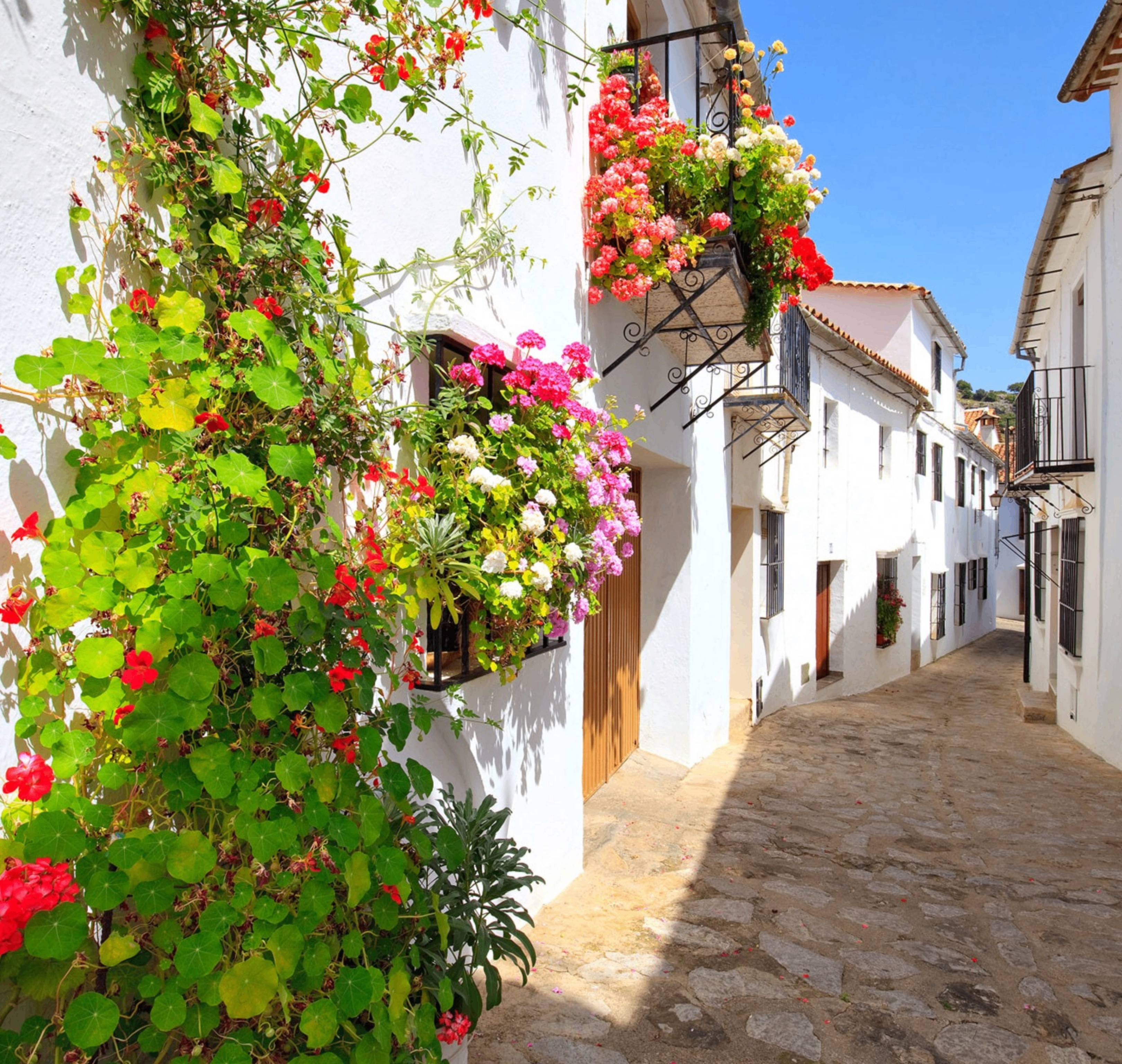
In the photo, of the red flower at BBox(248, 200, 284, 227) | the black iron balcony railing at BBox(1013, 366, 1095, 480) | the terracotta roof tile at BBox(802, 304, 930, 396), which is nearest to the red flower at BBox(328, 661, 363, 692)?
the red flower at BBox(248, 200, 284, 227)

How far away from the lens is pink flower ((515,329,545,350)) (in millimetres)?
3367

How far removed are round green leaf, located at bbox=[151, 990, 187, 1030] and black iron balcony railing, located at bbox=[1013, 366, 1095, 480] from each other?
10.7 m

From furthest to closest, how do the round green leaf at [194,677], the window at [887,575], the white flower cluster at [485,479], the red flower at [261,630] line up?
the window at [887,575] < the white flower cluster at [485,479] < the red flower at [261,630] < the round green leaf at [194,677]

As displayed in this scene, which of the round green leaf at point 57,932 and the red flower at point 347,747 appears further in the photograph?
the red flower at point 347,747

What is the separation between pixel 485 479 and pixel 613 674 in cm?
391

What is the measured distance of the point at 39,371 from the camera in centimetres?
150

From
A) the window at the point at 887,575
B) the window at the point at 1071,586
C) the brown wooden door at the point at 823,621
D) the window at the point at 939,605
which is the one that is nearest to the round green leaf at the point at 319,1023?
the window at the point at 1071,586

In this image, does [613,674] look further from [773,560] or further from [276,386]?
[276,386]

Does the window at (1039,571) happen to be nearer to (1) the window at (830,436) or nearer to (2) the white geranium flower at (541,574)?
(1) the window at (830,436)

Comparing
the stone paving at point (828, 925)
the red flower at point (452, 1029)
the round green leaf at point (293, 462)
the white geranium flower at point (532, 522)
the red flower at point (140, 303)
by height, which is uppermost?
the red flower at point (140, 303)

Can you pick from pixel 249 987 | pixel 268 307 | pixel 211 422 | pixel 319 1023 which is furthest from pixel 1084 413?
pixel 249 987

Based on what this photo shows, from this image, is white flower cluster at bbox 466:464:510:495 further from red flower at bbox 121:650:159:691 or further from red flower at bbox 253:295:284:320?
red flower at bbox 121:650:159:691

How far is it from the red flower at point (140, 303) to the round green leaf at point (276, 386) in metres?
0.25

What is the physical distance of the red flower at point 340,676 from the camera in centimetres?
186
